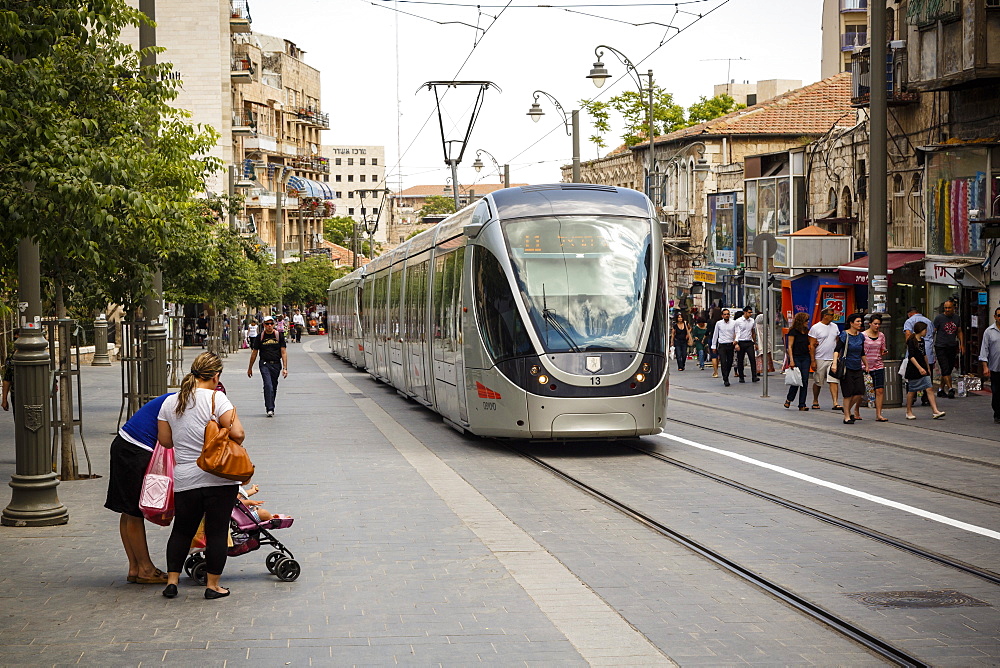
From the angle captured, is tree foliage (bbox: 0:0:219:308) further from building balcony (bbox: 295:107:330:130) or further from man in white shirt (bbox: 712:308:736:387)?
building balcony (bbox: 295:107:330:130)

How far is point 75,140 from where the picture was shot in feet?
39.6

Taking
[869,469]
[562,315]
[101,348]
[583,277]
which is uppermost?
Result: [583,277]

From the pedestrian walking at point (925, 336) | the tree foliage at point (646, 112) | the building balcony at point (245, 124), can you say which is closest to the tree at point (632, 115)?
the tree foliage at point (646, 112)

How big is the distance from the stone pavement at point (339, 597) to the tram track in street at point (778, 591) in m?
1.09

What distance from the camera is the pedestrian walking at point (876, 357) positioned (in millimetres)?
19328

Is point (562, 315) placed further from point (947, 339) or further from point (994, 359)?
point (947, 339)

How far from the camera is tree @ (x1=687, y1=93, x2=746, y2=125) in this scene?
247 ft

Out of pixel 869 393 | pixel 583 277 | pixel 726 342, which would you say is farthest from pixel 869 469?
pixel 726 342

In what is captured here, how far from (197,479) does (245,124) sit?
81.8 metres

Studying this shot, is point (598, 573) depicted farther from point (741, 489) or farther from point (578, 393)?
point (578, 393)

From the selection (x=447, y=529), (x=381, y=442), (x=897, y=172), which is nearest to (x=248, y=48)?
(x=897, y=172)

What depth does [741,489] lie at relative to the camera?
485 inches

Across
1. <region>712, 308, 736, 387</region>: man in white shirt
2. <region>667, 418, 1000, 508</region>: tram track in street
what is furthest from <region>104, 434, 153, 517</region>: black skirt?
<region>712, 308, 736, 387</region>: man in white shirt

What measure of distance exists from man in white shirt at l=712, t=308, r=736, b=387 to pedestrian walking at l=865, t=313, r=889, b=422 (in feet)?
27.6
